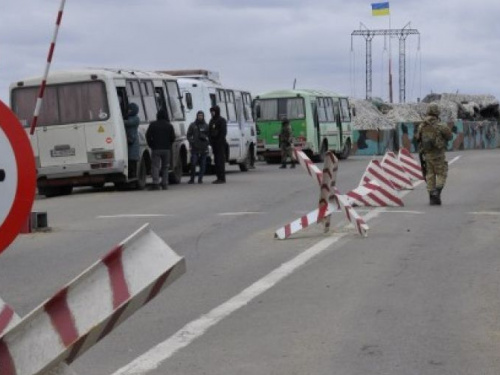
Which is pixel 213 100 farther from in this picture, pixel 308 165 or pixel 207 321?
pixel 207 321

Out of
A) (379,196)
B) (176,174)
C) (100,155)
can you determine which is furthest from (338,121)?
(379,196)

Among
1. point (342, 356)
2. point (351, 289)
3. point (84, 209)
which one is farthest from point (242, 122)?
point (342, 356)

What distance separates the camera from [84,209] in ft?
73.3

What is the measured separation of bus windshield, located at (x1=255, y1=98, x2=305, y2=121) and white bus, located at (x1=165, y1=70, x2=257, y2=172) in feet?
12.2

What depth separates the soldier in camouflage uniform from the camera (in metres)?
21.2

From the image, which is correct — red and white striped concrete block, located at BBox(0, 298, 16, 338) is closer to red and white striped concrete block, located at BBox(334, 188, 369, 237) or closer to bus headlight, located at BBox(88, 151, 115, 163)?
red and white striped concrete block, located at BBox(334, 188, 369, 237)

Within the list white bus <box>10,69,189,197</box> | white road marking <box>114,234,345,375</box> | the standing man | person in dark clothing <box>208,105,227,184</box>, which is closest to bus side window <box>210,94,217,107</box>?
the standing man

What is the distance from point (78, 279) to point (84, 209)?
58.5 ft

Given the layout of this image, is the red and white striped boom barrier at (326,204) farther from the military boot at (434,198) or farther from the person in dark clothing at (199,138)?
the person in dark clothing at (199,138)

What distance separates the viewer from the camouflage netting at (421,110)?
75.6 m

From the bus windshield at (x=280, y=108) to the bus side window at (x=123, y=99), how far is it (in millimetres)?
18306

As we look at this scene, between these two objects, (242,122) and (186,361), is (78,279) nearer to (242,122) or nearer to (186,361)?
(186,361)

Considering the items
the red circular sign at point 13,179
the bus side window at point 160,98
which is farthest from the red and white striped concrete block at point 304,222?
the bus side window at point 160,98

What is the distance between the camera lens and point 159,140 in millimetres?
27891
